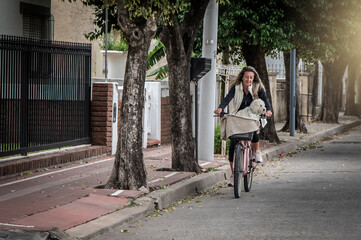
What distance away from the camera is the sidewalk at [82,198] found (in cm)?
802

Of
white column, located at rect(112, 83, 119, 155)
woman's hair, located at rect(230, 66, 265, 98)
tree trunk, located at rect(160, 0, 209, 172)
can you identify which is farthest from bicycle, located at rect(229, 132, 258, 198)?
white column, located at rect(112, 83, 119, 155)

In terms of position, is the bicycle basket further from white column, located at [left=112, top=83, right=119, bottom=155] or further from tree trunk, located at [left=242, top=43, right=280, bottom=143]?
tree trunk, located at [left=242, top=43, right=280, bottom=143]

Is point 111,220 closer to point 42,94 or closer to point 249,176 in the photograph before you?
point 249,176

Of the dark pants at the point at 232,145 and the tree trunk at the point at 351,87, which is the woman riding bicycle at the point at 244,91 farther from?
the tree trunk at the point at 351,87

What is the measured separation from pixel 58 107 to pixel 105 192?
15.0 feet

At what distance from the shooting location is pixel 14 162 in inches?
494

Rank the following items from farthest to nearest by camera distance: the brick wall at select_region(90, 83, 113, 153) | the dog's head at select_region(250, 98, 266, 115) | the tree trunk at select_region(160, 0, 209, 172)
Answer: the brick wall at select_region(90, 83, 113, 153) → the tree trunk at select_region(160, 0, 209, 172) → the dog's head at select_region(250, 98, 266, 115)

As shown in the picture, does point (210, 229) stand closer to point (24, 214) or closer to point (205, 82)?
point (24, 214)

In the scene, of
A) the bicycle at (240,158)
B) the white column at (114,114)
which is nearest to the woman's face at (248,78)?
the bicycle at (240,158)

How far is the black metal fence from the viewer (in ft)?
41.7

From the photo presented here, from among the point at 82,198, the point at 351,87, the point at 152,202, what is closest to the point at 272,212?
the point at 152,202

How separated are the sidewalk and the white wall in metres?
5.32

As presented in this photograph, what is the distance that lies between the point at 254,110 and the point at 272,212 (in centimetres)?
204

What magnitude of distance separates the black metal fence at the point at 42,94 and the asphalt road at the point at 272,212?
3.40 meters
